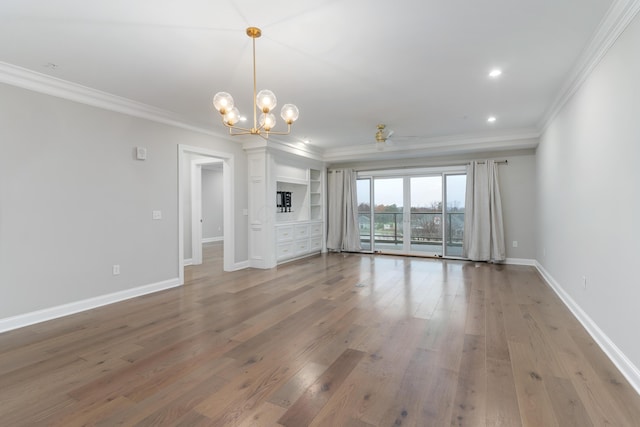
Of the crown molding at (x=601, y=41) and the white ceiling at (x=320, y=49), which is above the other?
the white ceiling at (x=320, y=49)

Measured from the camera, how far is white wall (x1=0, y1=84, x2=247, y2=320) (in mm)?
3170

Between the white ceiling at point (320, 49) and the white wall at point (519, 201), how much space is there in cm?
198

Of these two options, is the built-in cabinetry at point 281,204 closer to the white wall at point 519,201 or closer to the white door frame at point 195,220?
the white door frame at point 195,220

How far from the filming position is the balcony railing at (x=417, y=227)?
7.18 metres

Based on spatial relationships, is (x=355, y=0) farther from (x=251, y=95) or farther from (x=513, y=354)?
(x=513, y=354)

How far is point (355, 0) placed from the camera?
213cm

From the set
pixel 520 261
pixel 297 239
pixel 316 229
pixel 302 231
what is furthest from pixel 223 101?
pixel 520 261

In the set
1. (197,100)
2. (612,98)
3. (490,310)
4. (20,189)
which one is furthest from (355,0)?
(20,189)

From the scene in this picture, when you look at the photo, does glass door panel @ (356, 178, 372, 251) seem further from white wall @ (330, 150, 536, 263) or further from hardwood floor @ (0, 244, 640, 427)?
hardwood floor @ (0, 244, 640, 427)

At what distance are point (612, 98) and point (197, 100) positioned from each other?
14.2 feet

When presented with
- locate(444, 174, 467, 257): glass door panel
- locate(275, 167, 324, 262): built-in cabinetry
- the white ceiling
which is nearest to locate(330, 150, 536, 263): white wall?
locate(444, 174, 467, 257): glass door panel

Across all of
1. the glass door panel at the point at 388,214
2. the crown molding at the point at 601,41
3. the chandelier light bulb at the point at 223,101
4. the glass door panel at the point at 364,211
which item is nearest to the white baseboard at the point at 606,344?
the crown molding at the point at 601,41

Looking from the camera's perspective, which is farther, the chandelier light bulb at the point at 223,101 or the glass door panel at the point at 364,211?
the glass door panel at the point at 364,211

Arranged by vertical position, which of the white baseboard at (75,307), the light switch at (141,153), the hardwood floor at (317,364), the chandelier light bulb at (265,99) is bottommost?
the hardwood floor at (317,364)
